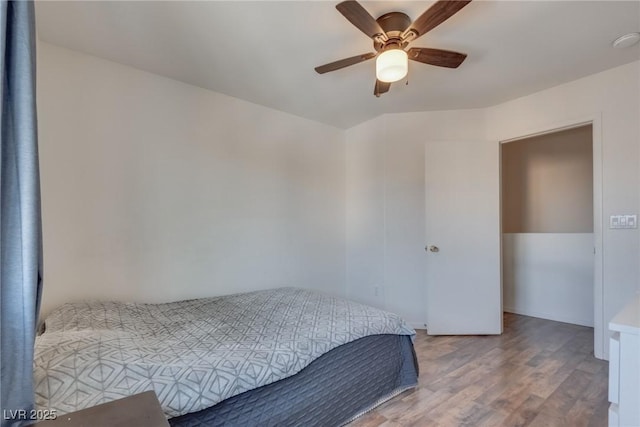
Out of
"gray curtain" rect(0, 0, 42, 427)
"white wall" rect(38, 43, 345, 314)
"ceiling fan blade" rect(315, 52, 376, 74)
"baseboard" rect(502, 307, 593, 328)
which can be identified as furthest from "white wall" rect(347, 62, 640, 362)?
"gray curtain" rect(0, 0, 42, 427)

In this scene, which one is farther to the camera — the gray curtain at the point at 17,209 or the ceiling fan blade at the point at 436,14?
the ceiling fan blade at the point at 436,14

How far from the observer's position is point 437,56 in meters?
1.91

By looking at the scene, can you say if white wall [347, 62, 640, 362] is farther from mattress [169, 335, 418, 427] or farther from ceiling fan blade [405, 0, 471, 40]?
ceiling fan blade [405, 0, 471, 40]

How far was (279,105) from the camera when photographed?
10.2ft

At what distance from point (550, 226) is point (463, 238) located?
212 cm

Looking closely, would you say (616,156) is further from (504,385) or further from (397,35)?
(397,35)

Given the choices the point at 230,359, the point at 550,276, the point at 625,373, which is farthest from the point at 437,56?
the point at 550,276

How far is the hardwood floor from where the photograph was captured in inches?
69.2

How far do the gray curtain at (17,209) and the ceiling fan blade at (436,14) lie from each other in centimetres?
154

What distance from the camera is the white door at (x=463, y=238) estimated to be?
3.12 meters

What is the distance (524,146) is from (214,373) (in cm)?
487

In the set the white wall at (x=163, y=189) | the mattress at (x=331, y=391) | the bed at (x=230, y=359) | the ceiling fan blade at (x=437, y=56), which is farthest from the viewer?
the white wall at (x=163, y=189)

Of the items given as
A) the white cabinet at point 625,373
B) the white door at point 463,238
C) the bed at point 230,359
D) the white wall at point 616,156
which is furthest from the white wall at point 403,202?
the white cabinet at point 625,373

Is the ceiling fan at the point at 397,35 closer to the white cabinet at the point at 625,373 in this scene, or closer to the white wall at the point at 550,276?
the white cabinet at the point at 625,373
